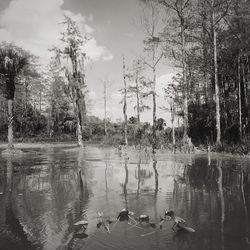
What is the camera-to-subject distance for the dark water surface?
5020 mm

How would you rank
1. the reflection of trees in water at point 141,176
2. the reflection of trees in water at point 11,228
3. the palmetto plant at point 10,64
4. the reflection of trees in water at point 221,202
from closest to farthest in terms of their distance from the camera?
1. the reflection of trees in water at point 11,228
2. the reflection of trees in water at point 221,202
3. the reflection of trees in water at point 141,176
4. the palmetto plant at point 10,64

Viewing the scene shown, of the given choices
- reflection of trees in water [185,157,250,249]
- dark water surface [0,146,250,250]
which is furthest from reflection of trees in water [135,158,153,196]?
reflection of trees in water [185,157,250,249]

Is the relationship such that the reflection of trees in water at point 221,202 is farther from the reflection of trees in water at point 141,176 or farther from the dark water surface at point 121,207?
the reflection of trees in water at point 141,176

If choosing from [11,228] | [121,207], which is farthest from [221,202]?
A: [11,228]

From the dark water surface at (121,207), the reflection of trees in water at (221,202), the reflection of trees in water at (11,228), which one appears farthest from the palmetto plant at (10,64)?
the reflection of trees in water at (11,228)

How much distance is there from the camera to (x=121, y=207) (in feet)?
23.9

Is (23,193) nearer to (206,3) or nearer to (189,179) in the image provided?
(189,179)

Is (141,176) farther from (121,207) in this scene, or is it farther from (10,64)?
(10,64)

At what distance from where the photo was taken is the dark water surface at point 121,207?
16.5 ft

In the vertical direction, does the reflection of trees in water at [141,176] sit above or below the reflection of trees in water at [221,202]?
above

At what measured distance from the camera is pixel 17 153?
24.5 m

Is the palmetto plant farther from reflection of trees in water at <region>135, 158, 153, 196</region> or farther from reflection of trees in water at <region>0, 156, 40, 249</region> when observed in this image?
reflection of trees in water at <region>0, 156, 40, 249</region>

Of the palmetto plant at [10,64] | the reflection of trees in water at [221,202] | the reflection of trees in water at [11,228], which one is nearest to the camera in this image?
the reflection of trees in water at [11,228]

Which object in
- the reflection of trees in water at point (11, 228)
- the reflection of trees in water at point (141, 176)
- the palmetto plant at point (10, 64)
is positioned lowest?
the reflection of trees in water at point (11, 228)
